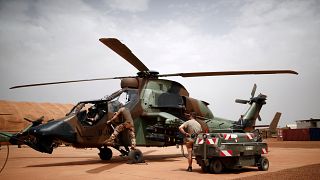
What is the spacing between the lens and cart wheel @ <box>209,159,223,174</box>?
9039 mm

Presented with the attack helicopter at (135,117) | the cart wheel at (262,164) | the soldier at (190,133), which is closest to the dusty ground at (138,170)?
the cart wheel at (262,164)

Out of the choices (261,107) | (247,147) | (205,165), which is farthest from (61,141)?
(261,107)

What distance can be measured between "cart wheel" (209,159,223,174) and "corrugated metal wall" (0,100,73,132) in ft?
93.9

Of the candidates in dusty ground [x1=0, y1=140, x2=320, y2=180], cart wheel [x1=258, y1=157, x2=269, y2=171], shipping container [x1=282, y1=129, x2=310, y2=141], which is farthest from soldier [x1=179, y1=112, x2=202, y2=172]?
shipping container [x1=282, y1=129, x2=310, y2=141]

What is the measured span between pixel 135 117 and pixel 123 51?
290 cm

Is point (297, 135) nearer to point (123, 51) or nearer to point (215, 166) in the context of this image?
point (123, 51)

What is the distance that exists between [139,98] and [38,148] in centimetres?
451

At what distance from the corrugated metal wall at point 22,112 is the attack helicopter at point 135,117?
21.3 m

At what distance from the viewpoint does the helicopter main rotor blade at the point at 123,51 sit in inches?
430

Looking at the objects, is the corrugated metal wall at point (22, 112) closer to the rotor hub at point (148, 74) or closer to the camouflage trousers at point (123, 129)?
the rotor hub at point (148, 74)

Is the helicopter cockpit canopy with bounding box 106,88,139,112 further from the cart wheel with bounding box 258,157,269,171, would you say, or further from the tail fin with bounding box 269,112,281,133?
the tail fin with bounding box 269,112,281,133

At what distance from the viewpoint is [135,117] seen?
43.1 feet

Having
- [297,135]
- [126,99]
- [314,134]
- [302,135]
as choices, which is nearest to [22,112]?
[126,99]

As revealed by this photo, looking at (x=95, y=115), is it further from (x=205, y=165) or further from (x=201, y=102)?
(x=201, y=102)
